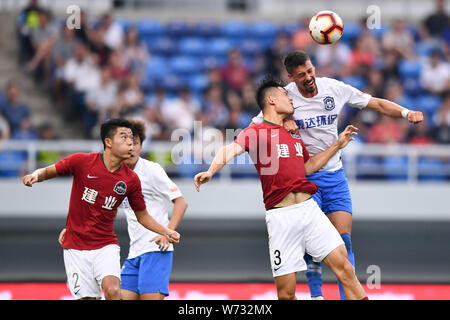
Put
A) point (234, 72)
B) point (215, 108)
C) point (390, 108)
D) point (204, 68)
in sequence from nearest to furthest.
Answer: point (390, 108) → point (215, 108) → point (234, 72) → point (204, 68)

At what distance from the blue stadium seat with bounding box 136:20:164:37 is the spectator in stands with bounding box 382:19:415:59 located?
462 centimetres

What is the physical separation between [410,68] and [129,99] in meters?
5.71

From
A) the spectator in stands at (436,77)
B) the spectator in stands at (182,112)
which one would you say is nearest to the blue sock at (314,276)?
the spectator in stands at (182,112)

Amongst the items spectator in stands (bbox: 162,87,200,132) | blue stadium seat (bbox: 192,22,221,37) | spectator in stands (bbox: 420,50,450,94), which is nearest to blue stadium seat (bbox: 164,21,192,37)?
blue stadium seat (bbox: 192,22,221,37)

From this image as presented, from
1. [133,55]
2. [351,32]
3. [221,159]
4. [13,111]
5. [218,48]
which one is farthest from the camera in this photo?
[351,32]

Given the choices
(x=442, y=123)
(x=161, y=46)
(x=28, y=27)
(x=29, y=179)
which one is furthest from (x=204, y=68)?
(x=29, y=179)

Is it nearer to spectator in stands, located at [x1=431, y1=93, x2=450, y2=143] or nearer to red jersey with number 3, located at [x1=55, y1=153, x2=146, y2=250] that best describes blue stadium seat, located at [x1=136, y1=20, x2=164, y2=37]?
spectator in stands, located at [x1=431, y1=93, x2=450, y2=143]

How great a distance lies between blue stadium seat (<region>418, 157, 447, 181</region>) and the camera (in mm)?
12008

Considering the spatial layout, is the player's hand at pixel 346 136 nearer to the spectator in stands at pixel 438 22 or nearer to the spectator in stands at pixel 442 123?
the spectator in stands at pixel 442 123

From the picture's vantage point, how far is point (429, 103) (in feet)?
44.2

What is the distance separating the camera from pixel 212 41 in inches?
604

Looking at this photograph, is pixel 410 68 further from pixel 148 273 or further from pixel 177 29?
pixel 148 273
